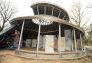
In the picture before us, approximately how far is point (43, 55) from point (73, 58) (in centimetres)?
326

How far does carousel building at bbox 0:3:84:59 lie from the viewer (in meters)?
15.5

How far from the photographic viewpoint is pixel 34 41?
27.6 metres

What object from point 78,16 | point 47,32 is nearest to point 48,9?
point 47,32

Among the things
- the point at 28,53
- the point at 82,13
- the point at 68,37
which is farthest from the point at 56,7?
the point at 82,13

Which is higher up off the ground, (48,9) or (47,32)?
(48,9)

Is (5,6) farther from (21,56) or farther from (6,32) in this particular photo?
(21,56)

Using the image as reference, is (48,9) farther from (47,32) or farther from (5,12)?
(5,12)

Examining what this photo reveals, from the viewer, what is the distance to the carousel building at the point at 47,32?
1546 cm

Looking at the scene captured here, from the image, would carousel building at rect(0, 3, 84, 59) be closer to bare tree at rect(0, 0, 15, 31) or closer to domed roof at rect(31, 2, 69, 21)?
domed roof at rect(31, 2, 69, 21)

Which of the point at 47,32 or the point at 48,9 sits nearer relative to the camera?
the point at 48,9

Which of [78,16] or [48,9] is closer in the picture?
[48,9]

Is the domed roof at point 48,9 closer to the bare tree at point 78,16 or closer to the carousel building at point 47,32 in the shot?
the carousel building at point 47,32

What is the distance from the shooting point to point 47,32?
27578 millimetres

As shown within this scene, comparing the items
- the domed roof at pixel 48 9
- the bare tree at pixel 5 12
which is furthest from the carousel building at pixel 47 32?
the bare tree at pixel 5 12
